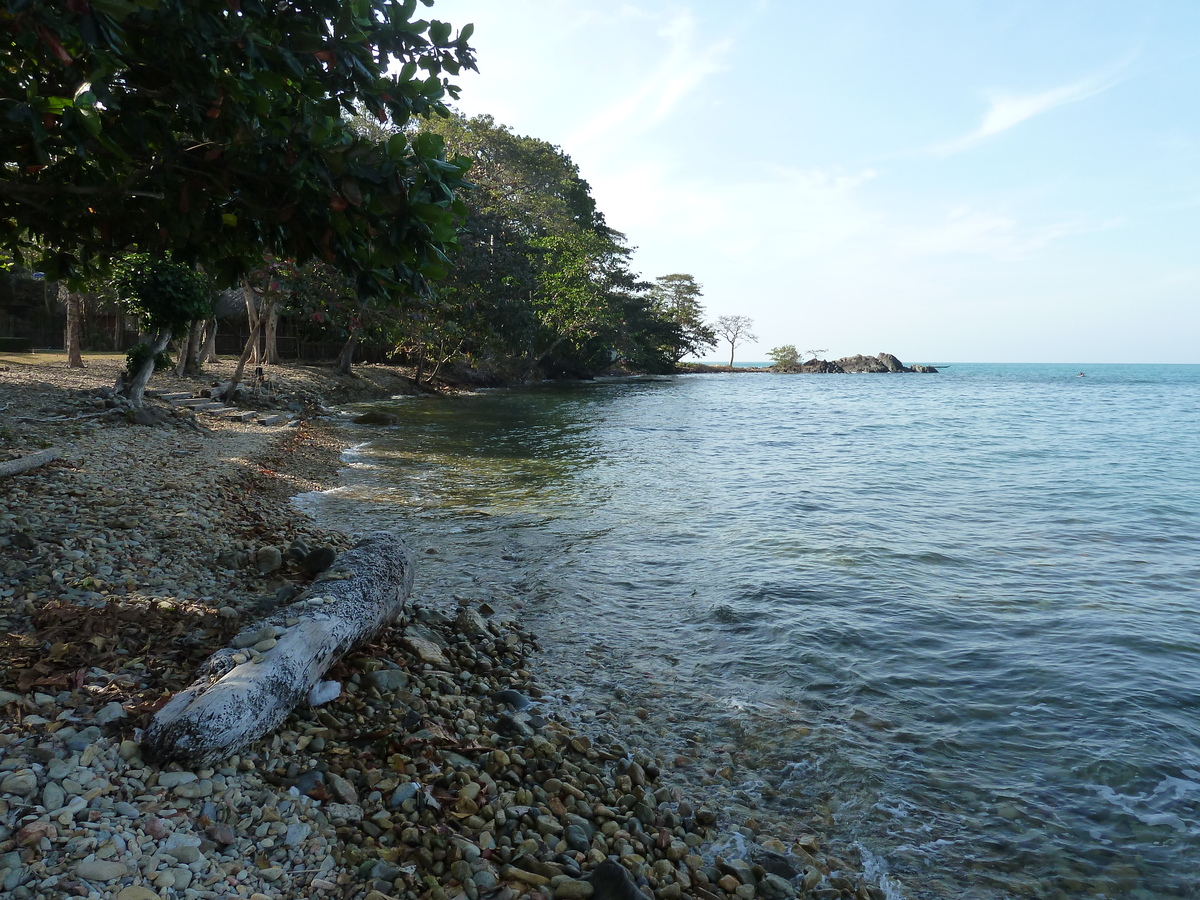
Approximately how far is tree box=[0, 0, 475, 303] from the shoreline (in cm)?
266

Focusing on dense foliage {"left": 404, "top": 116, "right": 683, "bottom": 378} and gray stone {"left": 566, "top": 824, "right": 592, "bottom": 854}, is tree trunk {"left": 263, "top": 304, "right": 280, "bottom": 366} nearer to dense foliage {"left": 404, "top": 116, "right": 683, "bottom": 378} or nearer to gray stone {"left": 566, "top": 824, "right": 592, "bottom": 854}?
dense foliage {"left": 404, "top": 116, "right": 683, "bottom": 378}

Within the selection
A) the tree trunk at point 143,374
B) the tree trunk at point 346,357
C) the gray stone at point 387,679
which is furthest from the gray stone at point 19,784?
the tree trunk at point 346,357

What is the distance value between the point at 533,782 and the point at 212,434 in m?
13.9

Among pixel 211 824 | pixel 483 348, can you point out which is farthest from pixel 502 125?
pixel 211 824

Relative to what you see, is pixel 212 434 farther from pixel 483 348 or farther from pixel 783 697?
pixel 483 348

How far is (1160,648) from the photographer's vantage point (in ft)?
22.8

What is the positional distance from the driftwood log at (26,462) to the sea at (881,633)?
344 centimetres

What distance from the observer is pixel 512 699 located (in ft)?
17.4

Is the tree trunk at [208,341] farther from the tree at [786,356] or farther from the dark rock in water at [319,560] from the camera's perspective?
the tree at [786,356]

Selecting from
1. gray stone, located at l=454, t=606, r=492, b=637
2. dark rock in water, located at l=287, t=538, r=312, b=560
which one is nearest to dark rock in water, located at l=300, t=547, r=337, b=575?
dark rock in water, located at l=287, t=538, r=312, b=560

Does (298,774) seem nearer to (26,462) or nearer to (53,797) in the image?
(53,797)

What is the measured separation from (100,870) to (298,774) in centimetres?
113

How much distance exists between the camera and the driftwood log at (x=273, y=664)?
3.51m

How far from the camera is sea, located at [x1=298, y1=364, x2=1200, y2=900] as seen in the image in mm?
4344
